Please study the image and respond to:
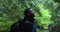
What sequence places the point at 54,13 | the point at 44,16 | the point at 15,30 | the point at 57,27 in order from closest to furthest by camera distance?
1. the point at 15,30
2. the point at 44,16
3. the point at 54,13
4. the point at 57,27

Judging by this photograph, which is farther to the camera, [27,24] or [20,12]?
[20,12]

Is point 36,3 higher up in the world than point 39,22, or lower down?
higher up

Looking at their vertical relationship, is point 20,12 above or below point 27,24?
above

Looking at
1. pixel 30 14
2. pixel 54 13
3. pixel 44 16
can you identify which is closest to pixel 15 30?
pixel 30 14

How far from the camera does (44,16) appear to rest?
271cm

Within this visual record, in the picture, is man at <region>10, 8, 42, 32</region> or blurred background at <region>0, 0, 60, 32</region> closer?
man at <region>10, 8, 42, 32</region>

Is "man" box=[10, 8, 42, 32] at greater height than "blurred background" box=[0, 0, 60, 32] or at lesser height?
lesser

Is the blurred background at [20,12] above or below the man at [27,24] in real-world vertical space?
above

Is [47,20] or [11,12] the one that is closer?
[47,20]

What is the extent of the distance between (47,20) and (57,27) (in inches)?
33.0

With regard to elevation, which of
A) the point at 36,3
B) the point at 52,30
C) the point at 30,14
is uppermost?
the point at 36,3

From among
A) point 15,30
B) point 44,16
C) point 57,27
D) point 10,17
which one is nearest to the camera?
point 15,30

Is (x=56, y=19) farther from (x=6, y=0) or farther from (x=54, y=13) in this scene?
(x=6, y=0)

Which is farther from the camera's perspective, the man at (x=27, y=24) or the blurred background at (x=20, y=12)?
the blurred background at (x=20, y=12)
